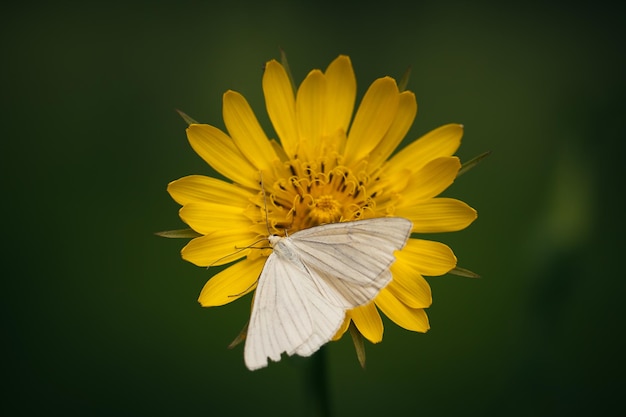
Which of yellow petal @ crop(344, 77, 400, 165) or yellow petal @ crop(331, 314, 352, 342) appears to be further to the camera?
yellow petal @ crop(344, 77, 400, 165)

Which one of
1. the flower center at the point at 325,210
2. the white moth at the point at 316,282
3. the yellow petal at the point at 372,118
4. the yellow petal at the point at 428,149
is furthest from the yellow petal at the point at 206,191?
the yellow petal at the point at 428,149

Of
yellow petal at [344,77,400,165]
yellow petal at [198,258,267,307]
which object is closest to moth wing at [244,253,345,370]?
yellow petal at [198,258,267,307]

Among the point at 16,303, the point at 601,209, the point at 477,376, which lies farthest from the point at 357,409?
the point at 16,303

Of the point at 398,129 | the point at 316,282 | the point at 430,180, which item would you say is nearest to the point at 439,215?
the point at 430,180

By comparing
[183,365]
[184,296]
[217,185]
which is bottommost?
[183,365]

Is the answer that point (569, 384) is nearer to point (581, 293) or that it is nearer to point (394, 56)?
point (581, 293)

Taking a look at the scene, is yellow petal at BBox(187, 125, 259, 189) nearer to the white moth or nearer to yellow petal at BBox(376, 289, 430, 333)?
the white moth

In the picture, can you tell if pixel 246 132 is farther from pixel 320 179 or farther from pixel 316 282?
pixel 316 282
